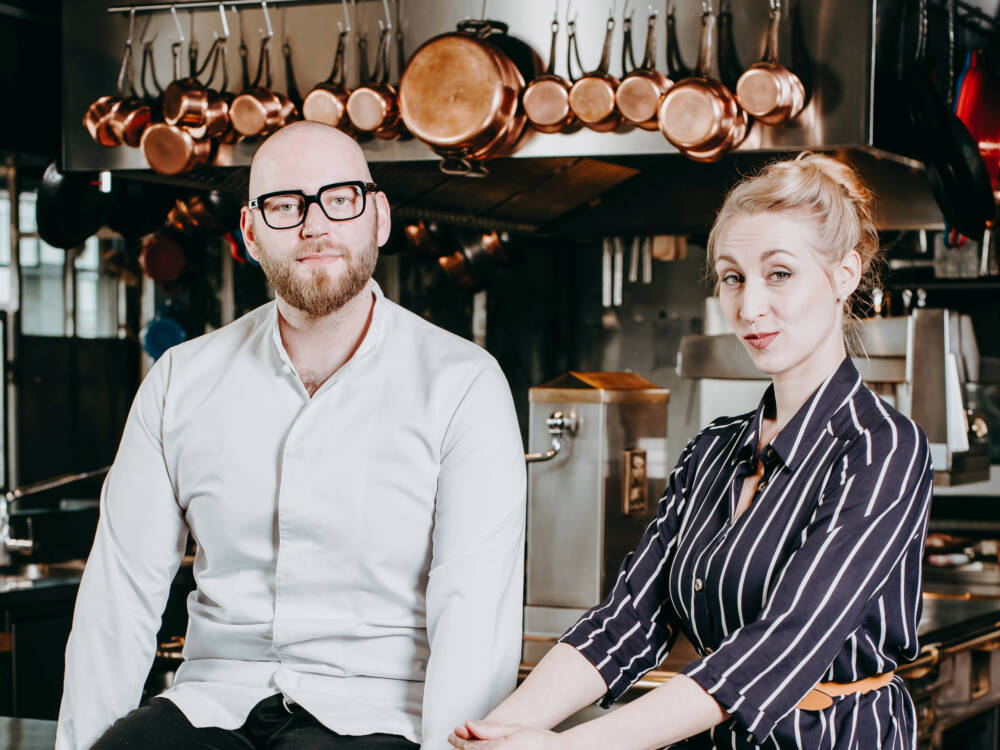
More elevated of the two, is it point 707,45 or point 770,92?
point 707,45

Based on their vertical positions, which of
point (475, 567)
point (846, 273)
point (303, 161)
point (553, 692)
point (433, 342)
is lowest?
point (553, 692)

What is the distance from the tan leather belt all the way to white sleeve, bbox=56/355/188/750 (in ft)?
3.17

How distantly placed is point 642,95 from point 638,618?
1225mm

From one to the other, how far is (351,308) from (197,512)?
1.25 feet

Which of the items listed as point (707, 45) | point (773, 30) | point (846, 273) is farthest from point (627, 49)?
point (846, 273)

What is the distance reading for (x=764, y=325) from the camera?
1.63 metres

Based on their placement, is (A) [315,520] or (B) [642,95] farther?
(B) [642,95]

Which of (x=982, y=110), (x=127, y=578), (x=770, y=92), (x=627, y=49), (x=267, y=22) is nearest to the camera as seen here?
(x=127, y=578)

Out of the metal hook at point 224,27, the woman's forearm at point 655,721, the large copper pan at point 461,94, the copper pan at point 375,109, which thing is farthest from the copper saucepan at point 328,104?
the woman's forearm at point 655,721

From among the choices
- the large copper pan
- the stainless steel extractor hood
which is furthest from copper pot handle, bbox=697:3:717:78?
the large copper pan

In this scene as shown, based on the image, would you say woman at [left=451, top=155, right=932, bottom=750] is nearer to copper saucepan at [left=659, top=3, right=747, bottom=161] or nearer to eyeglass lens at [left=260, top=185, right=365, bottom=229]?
eyeglass lens at [left=260, top=185, right=365, bottom=229]

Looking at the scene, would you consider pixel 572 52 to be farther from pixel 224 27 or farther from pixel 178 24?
pixel 178 24

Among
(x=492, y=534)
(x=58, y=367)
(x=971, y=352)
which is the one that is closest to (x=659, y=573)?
(x=492, y=534)

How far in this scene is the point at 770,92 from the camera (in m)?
2.51
